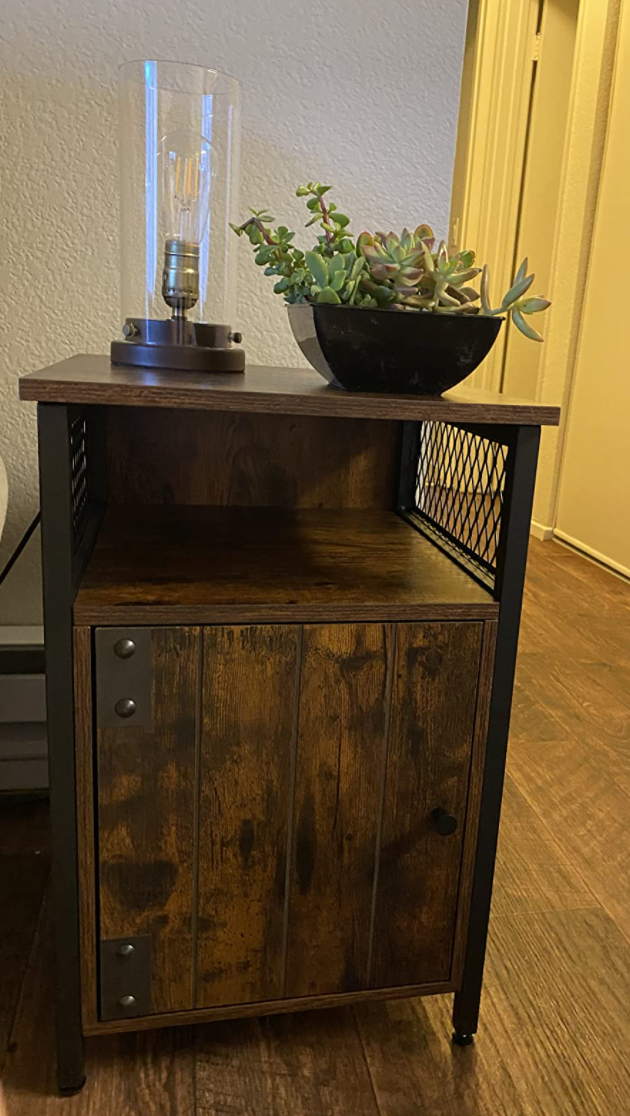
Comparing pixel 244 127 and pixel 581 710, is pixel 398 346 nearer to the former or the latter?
pixel 244 127

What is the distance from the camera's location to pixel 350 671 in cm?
83

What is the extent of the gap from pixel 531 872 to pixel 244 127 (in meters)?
1.20

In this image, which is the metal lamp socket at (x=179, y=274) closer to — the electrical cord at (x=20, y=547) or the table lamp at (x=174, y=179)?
the table lamp at (x=174, y=179)

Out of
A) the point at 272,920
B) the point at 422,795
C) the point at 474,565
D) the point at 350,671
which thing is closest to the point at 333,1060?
the point at 272,920

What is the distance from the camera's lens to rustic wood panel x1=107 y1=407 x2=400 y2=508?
43.8 inches

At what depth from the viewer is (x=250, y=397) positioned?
73cm

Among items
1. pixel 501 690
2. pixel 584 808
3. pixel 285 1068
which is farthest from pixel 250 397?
pixel 584 808

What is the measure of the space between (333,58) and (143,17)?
0.28 meters

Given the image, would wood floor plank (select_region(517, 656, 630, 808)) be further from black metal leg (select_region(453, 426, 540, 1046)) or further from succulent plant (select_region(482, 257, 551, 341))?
succulent plant (select_region(482, 257, 551, 341))

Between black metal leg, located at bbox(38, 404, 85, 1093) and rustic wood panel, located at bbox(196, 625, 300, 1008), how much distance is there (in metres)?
0.12

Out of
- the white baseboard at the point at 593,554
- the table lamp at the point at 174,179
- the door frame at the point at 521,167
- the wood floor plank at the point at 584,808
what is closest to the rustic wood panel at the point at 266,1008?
the wood floor plank at the point at 584,808

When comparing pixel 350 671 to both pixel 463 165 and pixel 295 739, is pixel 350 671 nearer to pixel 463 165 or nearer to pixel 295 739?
pixel 295 739

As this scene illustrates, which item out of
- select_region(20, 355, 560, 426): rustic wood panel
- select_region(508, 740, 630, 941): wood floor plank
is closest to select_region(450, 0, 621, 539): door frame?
select_region(508, 740, 630, 941): wood floor plank

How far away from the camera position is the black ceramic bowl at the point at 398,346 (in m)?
0.77
